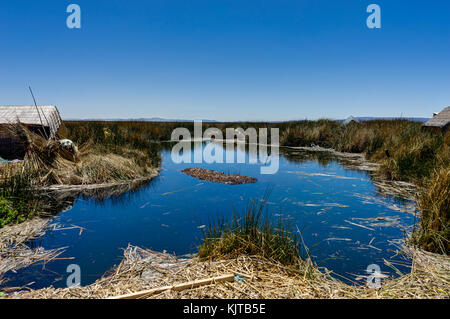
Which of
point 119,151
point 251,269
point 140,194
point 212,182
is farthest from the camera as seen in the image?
point 119,151

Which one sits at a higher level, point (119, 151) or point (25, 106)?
point (25, 106)

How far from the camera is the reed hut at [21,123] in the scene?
8.77 m

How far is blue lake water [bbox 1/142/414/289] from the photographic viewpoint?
3701mm

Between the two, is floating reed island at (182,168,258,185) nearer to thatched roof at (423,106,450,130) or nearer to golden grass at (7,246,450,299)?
golden grass at (7,246,450,299)

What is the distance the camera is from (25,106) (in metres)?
9.59

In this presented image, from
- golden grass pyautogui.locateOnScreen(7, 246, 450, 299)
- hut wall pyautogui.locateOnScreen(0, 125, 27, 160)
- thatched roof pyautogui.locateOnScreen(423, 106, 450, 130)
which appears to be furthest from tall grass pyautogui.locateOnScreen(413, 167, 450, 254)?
hut wall pyautogui.locateOnScreen(0, 125, 27, 160)

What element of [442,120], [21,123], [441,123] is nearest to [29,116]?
[21,123]

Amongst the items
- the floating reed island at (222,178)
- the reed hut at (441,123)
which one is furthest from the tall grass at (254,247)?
the reed hut at (441,123)

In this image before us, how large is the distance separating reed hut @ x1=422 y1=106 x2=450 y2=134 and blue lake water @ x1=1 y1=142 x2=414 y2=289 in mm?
5855

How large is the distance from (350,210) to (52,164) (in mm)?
8595

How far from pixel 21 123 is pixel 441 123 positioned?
658 inches

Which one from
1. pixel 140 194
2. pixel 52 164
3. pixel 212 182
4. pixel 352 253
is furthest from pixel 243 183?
pixel 52 164

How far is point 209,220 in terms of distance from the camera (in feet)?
15.5
